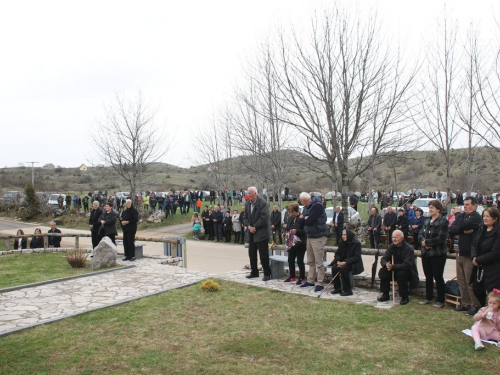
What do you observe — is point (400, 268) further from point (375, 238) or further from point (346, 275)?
point (375, 238)

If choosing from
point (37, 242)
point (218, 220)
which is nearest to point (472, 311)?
point (37, 242)

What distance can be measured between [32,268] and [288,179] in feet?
73.8

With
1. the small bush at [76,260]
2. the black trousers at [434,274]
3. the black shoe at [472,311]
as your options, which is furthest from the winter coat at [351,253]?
the small bush at [76,260]

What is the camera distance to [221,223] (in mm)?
20641

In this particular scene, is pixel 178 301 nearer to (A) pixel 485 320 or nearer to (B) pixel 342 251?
(B) pixel 342 251

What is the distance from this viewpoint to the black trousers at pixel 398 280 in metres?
7.35

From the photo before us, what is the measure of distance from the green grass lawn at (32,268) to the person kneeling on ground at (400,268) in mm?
7285

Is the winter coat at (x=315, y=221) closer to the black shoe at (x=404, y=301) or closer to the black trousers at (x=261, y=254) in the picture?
the black trousers at (x=261, y=254)

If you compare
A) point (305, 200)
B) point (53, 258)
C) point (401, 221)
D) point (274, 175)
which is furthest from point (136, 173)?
point (305, 200)

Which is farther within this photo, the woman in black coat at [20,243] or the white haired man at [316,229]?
the woman in black coat at [20,243]

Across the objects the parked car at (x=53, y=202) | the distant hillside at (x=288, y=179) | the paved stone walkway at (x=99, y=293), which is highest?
the distant hillside at (x=288, y=179)

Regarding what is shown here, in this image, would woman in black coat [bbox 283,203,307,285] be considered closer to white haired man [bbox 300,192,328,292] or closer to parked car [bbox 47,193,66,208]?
white haired man [bbox 300,192,328,292]

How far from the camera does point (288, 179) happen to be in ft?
105

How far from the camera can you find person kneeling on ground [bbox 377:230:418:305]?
734cm
